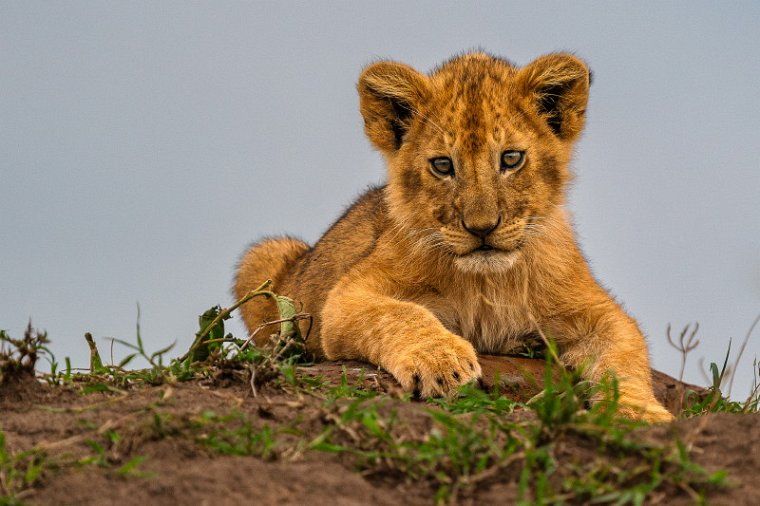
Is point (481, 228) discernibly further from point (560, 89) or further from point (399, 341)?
point (560, 89)

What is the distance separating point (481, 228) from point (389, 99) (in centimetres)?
158

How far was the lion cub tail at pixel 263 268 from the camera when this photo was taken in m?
9.77

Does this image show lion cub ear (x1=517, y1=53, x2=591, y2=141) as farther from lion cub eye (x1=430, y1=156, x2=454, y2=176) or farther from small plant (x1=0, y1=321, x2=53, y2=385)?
small plant (x1=0, y1=321, x2=53, y2=385)

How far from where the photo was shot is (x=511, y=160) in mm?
6699

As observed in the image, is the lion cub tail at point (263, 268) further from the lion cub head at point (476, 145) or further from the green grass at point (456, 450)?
the green grass at point (456, 450)

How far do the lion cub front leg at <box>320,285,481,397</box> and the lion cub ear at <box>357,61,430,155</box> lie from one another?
1206mm

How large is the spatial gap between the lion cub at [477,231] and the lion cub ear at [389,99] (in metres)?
0.01

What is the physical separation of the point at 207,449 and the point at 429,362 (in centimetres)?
210

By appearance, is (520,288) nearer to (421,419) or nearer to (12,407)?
(421,419)

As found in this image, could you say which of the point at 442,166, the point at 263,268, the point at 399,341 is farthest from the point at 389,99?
the point at 263,268

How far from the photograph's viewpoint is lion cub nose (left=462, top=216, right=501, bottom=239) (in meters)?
Result: 6.36

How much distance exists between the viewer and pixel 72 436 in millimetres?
4324

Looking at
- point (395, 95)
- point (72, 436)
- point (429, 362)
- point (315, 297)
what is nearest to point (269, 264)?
point (315, 297)

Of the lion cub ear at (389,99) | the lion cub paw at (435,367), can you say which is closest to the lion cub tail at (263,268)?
the lion cub ear at (389,99)
